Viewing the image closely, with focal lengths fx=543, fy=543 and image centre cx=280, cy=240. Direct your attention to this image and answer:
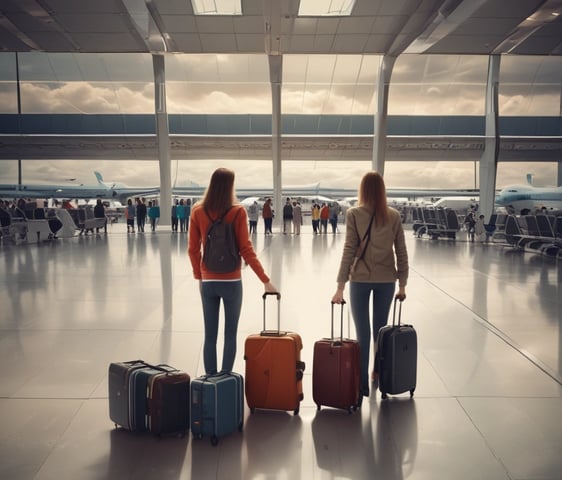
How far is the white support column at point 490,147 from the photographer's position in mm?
23625

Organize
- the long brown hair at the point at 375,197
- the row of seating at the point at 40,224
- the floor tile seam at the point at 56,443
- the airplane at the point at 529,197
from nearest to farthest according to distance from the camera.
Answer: the floor tile seam at the point at 56,443, the long brown hair at the point at 375,197, the row of seating at the point at 40,224, the airplane at the point at 529,197

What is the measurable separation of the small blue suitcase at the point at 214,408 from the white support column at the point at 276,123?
18.8m

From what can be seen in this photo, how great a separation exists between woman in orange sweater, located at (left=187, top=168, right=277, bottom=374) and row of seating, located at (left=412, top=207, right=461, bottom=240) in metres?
17.5

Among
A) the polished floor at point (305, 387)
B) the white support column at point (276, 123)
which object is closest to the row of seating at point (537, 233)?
the polished floor at point (305, 387)

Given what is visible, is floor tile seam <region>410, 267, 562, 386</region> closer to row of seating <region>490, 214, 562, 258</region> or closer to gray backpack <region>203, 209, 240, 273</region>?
gray backpack <region>203, 209, 240, 273</region>

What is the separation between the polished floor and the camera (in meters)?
3.03

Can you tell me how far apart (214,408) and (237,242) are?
3.70 feet

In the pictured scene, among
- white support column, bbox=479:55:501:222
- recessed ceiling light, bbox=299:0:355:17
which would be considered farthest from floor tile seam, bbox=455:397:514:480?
white support column, bbox=479:55:501:222

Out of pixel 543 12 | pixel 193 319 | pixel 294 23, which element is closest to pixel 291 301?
pixel 193 319

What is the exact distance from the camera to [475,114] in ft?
82.0

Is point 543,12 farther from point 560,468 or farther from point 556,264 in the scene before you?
point 560,468

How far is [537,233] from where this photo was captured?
51.6ft

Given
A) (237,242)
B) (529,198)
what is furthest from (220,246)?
(529,198)

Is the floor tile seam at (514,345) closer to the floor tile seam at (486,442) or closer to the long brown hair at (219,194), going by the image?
the floor tile seam at (486,442)
